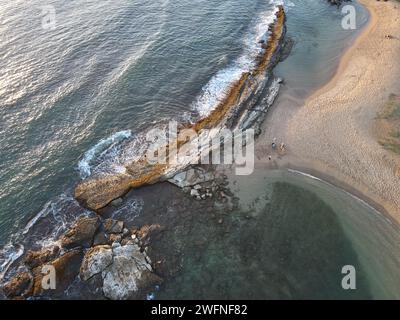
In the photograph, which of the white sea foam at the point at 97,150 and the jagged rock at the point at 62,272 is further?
the white sea foam at the point at 97,150

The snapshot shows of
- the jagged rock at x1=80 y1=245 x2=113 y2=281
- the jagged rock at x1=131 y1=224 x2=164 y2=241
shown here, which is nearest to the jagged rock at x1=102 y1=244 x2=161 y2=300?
the jagged rock at x1=80 y1=245 x2=113 y2=281

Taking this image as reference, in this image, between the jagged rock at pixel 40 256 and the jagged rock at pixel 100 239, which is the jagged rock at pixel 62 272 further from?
the jagged rock at pixel 100 239

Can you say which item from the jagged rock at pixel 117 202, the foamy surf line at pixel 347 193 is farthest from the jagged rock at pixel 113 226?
the foamy surf line at pixel 347 193

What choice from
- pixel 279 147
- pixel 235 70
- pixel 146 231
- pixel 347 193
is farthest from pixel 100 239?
pixel 235 70

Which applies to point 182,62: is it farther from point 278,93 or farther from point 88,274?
point 88,274

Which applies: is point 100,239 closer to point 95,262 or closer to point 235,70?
point 95,262

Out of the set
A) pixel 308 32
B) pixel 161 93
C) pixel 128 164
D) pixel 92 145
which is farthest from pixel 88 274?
pixel 308 32
